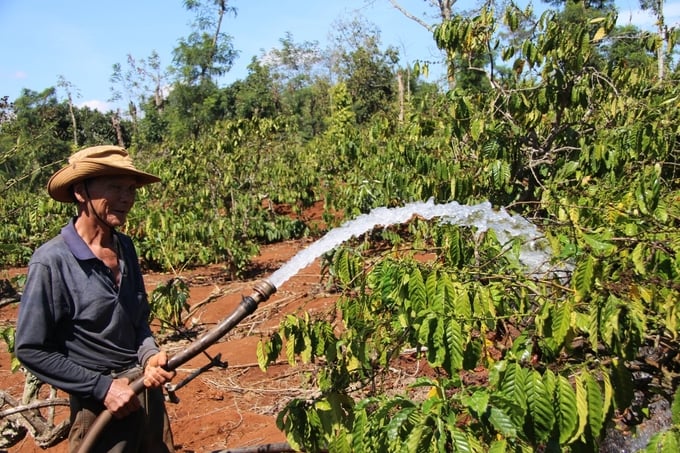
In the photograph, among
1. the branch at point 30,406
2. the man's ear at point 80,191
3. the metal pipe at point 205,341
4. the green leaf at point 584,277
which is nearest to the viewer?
the green leaf at point 584,277

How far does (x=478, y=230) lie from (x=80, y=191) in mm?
1709

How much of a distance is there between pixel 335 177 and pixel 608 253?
29.7 ft

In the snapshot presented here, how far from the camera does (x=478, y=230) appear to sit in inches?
113

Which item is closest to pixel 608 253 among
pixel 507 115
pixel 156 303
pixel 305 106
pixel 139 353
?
pixel 139 353

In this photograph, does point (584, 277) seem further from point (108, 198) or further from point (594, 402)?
point (108, 198)

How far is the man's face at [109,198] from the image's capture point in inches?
85.4

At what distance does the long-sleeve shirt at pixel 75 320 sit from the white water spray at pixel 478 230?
628mm

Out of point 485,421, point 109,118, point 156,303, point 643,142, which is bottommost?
point 156,303

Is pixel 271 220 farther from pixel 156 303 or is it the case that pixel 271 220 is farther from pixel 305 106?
pixel 305 106

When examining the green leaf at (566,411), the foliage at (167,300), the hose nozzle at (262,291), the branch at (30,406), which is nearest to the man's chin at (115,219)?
the hose nozzle at (262,291)

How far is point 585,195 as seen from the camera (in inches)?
126

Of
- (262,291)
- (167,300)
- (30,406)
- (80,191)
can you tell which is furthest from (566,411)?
(167,300)

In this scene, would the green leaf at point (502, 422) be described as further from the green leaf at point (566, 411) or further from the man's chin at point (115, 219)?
the man's chin at point (115, 219)

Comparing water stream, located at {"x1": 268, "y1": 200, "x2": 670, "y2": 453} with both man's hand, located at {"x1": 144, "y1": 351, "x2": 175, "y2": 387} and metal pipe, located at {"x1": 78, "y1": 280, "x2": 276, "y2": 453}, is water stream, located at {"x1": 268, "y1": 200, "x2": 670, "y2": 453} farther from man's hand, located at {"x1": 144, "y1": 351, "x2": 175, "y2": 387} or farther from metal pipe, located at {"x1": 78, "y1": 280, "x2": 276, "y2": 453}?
man's hand, located at {"x1": 144, "y1": 351, "x2": 175, "y2": 387}
